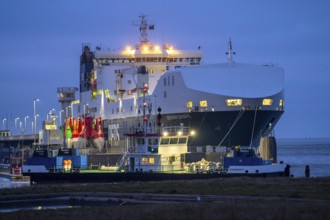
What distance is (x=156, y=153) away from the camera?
57969 millimetres

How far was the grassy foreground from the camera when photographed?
27.6m

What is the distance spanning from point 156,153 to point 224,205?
2738 centimetres

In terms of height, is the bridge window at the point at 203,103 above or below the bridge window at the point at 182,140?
above

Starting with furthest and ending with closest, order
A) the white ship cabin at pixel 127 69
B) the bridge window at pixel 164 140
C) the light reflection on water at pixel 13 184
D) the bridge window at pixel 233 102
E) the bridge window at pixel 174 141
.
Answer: the white ship cabin at pixel 127 69 < the bridge window at pixel 233 102 < the light reflection on water at pixel 13 184 < the bridge window at pixel 174 141 < the bridge window at pixel 164 140

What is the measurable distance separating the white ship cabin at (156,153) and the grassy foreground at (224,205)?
13.8 m

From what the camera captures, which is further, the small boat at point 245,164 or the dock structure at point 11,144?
the dock structure at point 11,144

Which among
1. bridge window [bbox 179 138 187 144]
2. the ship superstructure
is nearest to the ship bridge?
the ship superstructure

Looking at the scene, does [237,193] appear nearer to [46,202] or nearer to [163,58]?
[46,202]

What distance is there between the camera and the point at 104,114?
307 feet

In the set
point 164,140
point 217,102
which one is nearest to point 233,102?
point 217,102

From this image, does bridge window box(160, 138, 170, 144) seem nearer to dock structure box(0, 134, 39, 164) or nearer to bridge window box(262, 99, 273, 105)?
bridge window box(262, 99, 273, 105)

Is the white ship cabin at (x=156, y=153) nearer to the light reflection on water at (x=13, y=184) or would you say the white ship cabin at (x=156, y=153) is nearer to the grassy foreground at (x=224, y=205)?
the light reflection on water at (x=13, y=184)

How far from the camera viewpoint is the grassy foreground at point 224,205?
2756cm

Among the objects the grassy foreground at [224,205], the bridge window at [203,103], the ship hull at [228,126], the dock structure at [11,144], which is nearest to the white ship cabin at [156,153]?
the ship hull at [228,126]
